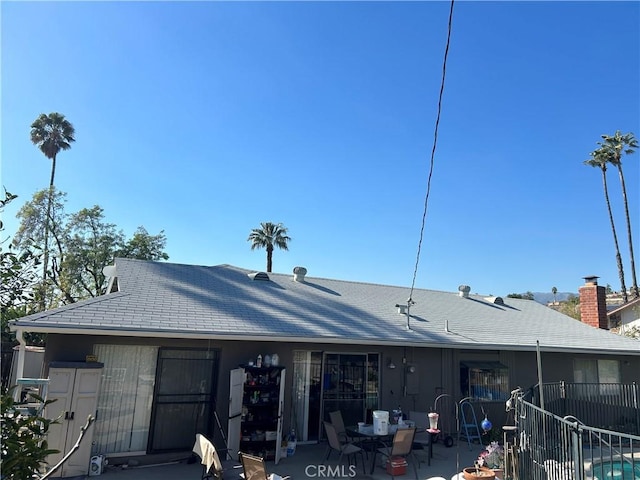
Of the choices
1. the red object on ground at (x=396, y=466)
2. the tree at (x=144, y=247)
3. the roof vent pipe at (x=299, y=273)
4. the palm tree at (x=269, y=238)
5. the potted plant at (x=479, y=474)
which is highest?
the palm tree at (x=269, y=238)

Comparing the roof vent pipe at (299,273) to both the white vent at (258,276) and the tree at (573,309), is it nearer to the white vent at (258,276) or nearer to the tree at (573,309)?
the white vent at (258,276)

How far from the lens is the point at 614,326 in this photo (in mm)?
29812

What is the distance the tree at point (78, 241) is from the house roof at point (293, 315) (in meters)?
16.1

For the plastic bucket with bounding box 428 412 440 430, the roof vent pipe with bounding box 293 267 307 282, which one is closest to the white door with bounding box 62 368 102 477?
the plastic bucket with bounding box 428 412 440 430

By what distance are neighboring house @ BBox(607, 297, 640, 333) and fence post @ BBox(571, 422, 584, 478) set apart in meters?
26.5

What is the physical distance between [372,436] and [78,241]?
23725 millimetres

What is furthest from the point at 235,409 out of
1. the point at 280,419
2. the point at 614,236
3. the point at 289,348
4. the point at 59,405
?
the point at 614,236

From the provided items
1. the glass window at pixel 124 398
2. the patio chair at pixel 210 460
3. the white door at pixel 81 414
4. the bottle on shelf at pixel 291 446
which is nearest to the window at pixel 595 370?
the bottle on shelf at pixel 291 446

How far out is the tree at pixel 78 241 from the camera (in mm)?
24828

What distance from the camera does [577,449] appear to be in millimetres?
4926

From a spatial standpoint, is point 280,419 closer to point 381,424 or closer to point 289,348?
point 289,348

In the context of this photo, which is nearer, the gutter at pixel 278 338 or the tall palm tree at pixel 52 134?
the gutter at pixel 278 338

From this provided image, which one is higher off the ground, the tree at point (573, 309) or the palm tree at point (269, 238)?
the palm tree at point (269, 238)

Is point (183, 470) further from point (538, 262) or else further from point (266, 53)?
point (538, 262)
